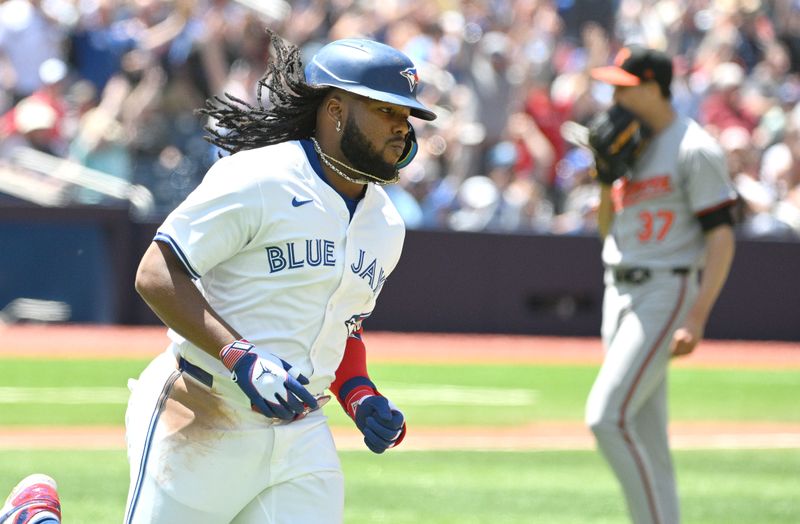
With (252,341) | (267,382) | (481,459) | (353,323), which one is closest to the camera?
(267,382)

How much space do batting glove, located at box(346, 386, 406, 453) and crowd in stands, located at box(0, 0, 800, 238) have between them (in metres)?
11.8

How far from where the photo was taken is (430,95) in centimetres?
1770

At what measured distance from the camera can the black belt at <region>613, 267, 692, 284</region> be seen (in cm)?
661

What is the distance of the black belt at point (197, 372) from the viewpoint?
4.10m

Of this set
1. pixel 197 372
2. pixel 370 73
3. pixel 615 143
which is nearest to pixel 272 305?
pixel 197 372

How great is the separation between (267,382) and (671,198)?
3388 millimetres

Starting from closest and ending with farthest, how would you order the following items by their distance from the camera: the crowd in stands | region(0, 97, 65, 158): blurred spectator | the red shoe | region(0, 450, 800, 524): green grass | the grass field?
the red shoe, region(0, 450, 800, 524): green grass, the grass field, region(0, 97, 65, 158): blurred spectator, the crowd in stands

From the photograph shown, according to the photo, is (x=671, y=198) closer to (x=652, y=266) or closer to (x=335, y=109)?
(x=652, y=266)

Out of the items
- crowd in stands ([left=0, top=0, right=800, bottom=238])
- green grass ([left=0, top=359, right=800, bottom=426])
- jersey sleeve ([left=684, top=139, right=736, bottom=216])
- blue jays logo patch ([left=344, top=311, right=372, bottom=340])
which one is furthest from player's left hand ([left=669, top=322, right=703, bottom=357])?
crowd in stands ([left=0, top=0, right=800, bottom=238])

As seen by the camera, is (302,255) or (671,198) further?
(671,198)

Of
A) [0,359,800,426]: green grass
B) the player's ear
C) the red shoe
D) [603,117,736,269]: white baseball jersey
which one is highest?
the player's ear

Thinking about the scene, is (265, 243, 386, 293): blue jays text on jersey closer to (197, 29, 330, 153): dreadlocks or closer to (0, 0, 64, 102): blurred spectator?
(197, 29, 330, 153): dreadlocks

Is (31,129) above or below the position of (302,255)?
below

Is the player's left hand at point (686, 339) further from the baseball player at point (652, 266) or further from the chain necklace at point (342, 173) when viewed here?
the chain necklace at point (342, 173)
